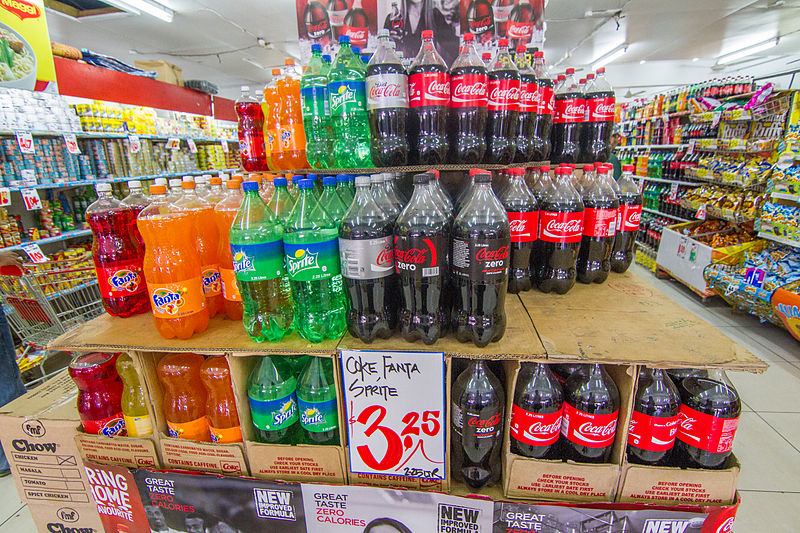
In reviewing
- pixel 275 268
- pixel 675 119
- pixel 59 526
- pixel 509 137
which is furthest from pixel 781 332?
pixel 59 526

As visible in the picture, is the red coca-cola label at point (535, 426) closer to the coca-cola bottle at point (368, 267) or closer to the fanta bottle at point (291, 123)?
the coca-cola bottle at point (368, 267)

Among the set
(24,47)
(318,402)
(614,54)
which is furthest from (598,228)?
(614,54)

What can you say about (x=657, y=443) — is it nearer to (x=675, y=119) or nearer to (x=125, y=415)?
(x=125, y=415)

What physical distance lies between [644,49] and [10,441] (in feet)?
41.0

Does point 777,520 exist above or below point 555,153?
below

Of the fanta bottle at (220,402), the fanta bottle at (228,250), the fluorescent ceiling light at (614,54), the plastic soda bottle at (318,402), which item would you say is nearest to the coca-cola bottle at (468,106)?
the fanta bottle at (228,250)

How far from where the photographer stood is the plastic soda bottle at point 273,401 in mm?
1523

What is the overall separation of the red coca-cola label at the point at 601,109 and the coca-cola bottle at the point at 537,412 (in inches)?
48.0

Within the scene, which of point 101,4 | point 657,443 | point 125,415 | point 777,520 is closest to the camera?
point 657,443

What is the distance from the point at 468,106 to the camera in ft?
5.08

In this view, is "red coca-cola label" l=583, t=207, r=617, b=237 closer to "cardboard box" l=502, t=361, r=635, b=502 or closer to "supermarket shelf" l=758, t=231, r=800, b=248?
"cardboard box" l=502, t=361, r=635, b=502

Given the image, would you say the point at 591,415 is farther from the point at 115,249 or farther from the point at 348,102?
the point at 115,249

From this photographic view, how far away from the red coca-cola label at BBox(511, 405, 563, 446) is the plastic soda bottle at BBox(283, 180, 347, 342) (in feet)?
2.50

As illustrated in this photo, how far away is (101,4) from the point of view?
572 cm
